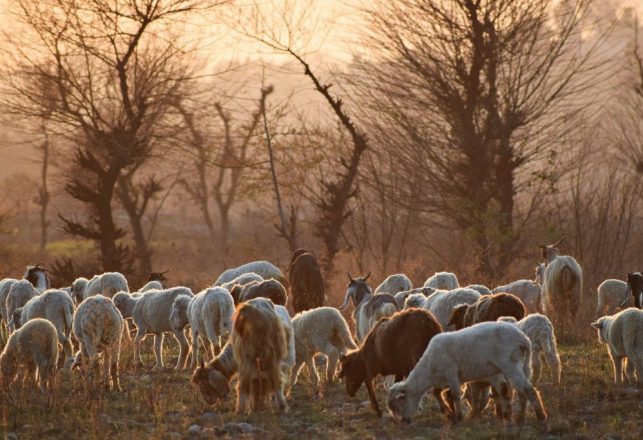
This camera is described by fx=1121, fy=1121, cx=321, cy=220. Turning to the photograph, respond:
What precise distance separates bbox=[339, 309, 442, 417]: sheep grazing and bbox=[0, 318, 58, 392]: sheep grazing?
3.57 meters

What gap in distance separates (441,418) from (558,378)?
5.81 feet

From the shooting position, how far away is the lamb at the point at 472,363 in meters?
9.95

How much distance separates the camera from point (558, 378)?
39.6 ft

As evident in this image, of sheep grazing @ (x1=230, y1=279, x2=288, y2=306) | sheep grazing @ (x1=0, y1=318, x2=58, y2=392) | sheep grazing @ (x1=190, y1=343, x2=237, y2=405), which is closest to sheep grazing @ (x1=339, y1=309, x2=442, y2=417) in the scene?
sheep grazing @ (x1=190, y1=343, x2=237, y2=405)

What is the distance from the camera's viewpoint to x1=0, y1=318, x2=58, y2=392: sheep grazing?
41.6ft

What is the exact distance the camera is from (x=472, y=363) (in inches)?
396

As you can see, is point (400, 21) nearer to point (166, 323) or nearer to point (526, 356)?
point (166, 323)

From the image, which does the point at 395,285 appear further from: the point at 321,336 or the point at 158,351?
the point at 321,336

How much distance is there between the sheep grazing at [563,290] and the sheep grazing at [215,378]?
742 cm

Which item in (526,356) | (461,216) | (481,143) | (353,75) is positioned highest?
(353,75)

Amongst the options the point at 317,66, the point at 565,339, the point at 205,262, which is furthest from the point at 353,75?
the point at 205,262

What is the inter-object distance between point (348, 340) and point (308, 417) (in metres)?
2.05

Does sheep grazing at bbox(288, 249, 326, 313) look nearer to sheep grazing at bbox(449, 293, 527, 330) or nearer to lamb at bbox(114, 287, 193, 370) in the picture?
lamb at bbox(114, 287, 193, 370)

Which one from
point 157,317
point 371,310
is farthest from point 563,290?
point 157,317
